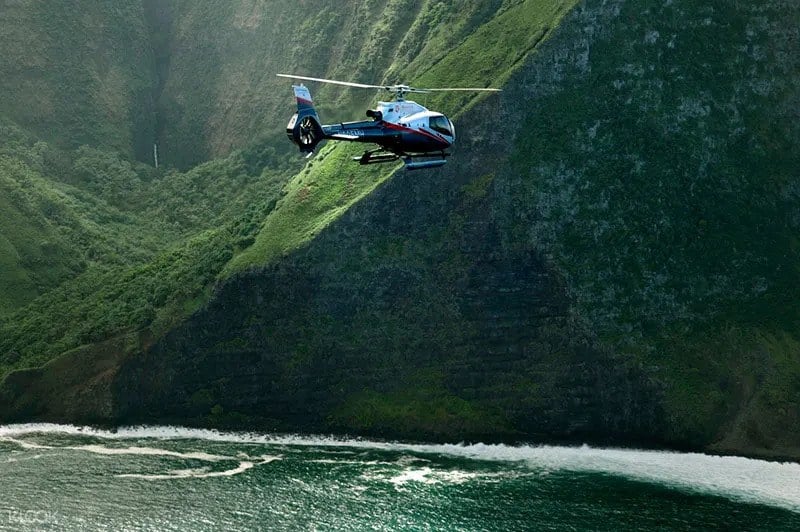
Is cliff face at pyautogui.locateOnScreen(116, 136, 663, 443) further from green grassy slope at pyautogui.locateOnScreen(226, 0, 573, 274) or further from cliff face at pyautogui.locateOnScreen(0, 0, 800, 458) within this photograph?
green grassy slope at pyautogui.locateOnScreen(226, 0, 573, 274)

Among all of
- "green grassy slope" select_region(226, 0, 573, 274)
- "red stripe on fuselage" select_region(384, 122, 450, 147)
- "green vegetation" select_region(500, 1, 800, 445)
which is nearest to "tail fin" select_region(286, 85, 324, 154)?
"red stripe on fuselage" select_region(384, 122, 450, 147)

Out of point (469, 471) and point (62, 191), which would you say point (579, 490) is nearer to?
point (469, 471)

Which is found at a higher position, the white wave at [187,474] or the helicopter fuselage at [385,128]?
the helicopter fuselage at [385,128]

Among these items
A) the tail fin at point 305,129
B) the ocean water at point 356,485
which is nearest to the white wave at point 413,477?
the ocean water at point 356,485

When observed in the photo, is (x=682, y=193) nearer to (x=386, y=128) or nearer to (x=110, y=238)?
(x=386, y=128)

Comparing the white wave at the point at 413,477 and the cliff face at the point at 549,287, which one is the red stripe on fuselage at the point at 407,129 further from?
the white wave at the point at 413,477

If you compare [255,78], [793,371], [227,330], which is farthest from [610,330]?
[255,78]

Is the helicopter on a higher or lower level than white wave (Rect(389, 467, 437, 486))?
higher

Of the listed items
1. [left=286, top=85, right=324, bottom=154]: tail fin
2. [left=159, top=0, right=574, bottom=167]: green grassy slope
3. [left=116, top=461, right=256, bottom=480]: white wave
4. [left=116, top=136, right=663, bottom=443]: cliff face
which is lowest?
[left=116, top=461, right=256, bottom=480]: white wave
